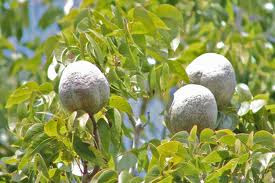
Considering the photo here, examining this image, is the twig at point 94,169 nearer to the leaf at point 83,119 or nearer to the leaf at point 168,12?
the leaf at point 83,119

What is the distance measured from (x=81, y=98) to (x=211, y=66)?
499 millimetres

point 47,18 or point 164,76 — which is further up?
point 164,76

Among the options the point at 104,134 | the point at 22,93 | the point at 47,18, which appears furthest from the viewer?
the point at 47,18

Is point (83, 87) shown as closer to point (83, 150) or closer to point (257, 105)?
point (83, 150)

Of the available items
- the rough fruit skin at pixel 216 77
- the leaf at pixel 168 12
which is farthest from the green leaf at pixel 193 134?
the leaf at pixel 168 12

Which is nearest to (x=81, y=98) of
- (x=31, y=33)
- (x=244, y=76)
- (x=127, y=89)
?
(x=127, y=89)

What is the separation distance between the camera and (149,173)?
2.51 meters

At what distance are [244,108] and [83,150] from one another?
0.66 m

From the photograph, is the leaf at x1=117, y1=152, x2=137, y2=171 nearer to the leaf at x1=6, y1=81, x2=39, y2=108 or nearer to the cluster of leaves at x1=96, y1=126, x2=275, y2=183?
the cluster of leaves at x1=96, y1=126, x2=275, y2=183

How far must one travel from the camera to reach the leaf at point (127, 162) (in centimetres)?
258

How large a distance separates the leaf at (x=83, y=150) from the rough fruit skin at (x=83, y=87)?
0.10m

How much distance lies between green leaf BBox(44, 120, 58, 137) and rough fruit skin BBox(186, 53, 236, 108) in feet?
1.74

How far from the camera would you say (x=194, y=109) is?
2.76 metres

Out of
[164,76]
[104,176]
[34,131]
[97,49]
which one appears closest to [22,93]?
[34,131]
